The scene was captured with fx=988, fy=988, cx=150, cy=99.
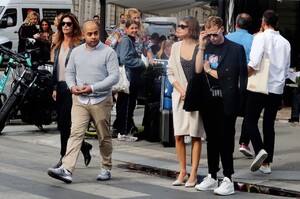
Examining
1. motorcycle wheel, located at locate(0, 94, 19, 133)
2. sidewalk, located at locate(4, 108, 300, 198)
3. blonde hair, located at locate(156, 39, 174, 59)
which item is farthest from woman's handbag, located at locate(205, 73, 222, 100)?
blonde hair, located at locate(156, 39, 174, 59)

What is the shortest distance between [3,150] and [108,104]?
3013 millimetres

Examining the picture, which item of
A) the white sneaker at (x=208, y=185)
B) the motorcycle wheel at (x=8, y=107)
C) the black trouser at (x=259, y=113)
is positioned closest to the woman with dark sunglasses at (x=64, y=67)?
the white sneaker at (x=208, y=185)

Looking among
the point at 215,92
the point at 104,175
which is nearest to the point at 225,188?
the point at 215,92

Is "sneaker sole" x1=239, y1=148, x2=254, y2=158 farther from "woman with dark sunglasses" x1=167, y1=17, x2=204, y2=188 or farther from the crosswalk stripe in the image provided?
the crosswalk stripe

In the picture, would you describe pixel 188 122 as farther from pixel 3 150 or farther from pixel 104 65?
pixel 3 150

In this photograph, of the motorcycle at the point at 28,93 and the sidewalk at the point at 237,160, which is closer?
the sidewalk at the point at 237,160

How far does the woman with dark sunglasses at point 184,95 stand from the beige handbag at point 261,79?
3.89 ft

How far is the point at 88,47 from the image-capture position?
36.1ft

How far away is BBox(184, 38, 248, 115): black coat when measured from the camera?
10.5 meters

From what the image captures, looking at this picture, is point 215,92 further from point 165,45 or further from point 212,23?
point 165,45

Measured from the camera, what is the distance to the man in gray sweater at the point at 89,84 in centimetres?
1077

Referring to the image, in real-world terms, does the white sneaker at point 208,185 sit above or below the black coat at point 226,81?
below

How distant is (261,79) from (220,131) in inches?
60.8

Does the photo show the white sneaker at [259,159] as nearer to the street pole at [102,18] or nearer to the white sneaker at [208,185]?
the white sneaker at [208,185]
